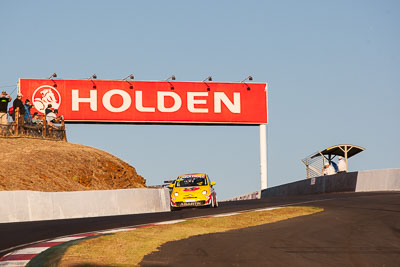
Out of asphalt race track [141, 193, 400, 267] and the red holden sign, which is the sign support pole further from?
asphalt race track [141, 193, 400, 267]

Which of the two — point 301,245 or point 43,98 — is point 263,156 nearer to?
point 43,98

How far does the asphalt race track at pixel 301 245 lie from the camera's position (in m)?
9.87

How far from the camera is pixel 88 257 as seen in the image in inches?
414

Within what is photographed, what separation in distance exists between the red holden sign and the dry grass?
99.5 feet

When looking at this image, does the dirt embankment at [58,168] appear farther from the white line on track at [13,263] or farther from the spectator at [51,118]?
the white line on track at [13,263]

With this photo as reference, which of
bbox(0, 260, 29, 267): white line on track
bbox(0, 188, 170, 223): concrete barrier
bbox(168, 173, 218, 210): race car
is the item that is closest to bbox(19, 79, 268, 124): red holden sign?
bbox(0, 188, 170, 223): concrete barrier

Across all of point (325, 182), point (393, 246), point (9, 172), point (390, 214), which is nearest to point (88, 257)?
point (393, 246)

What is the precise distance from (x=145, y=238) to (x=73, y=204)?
10515mm

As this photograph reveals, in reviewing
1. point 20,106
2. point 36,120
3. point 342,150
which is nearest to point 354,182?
point 342,150

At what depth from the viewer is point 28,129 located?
125ft

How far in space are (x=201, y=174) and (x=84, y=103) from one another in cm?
2365

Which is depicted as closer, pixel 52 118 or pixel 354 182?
pixel 354 182

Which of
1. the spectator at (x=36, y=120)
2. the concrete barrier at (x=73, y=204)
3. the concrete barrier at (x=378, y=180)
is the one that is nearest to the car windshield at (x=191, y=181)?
the concrete barrier at (x=73, y=204)

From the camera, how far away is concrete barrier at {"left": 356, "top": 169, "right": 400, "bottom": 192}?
101 feet
